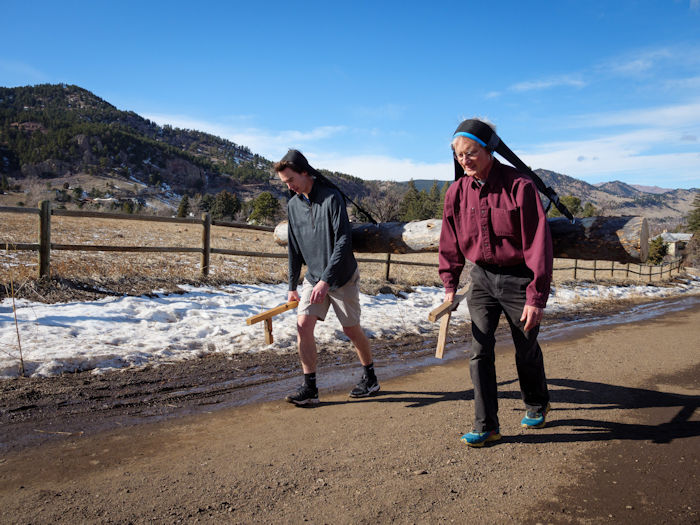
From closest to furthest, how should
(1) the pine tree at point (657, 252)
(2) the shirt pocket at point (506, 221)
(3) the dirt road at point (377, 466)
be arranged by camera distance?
(3) the dirt road at point (377, 466)
(2) the shirt pocket at point (506, 221)
(1) the pine tree at point (657, 252)

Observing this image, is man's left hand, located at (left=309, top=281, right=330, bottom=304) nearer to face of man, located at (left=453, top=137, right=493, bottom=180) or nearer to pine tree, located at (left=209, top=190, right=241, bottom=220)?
face of man, located at (left=453, top=137, right=493, bottom=180)

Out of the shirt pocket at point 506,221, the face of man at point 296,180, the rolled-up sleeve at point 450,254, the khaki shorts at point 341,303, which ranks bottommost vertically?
the khaki shorts at point 341,303

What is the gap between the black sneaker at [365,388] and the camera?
4.42m

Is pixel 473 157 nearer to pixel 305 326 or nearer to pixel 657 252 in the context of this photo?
pixel 305 326

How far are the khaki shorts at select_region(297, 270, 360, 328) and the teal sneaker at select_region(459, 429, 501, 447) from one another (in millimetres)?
1406

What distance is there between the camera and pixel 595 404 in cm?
416

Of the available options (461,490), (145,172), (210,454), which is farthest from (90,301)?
(145,172)

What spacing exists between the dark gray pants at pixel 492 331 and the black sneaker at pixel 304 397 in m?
1.47

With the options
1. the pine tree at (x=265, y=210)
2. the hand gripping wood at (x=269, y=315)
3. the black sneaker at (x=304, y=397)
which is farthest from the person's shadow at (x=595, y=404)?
the pine tree at (x=265, y=210)

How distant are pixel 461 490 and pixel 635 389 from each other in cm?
296

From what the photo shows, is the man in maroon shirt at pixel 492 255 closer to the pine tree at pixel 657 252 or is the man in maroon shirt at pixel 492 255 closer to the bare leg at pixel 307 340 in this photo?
the bare leg at pixel 307 340

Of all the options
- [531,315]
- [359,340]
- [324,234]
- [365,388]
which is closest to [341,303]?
[359,340]

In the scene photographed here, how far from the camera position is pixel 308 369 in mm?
4195

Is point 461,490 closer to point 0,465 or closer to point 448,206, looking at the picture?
point 448,206
